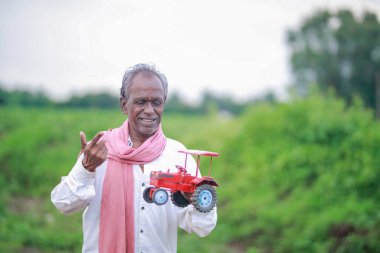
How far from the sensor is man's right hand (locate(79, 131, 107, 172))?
2.52 metres

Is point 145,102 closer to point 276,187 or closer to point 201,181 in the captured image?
point 201,181

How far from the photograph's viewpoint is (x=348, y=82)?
1090 inches

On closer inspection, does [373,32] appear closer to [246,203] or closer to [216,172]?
[216,172]

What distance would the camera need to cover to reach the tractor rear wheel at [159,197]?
260 cm

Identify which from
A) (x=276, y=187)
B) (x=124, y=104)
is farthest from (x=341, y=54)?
(x=124, y=104)

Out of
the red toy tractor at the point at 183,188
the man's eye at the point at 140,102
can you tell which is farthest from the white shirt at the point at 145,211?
the man's eye at the point at 140,102

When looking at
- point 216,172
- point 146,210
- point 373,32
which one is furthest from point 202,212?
point 373,32

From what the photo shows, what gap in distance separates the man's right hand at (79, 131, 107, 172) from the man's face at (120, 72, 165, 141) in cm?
35

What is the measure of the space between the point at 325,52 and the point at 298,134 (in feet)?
65.4

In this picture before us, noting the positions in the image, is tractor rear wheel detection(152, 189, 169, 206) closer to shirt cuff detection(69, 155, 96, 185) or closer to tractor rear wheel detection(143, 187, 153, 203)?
tractor rear wheel detection(143, 187, 153, 203)

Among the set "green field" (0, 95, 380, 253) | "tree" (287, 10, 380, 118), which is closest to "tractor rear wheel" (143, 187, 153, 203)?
"green field" (0, 95, 380, 253)

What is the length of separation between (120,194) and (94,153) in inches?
13.5

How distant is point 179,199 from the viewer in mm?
2705

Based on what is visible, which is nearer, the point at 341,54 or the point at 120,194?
the point at 120,194
